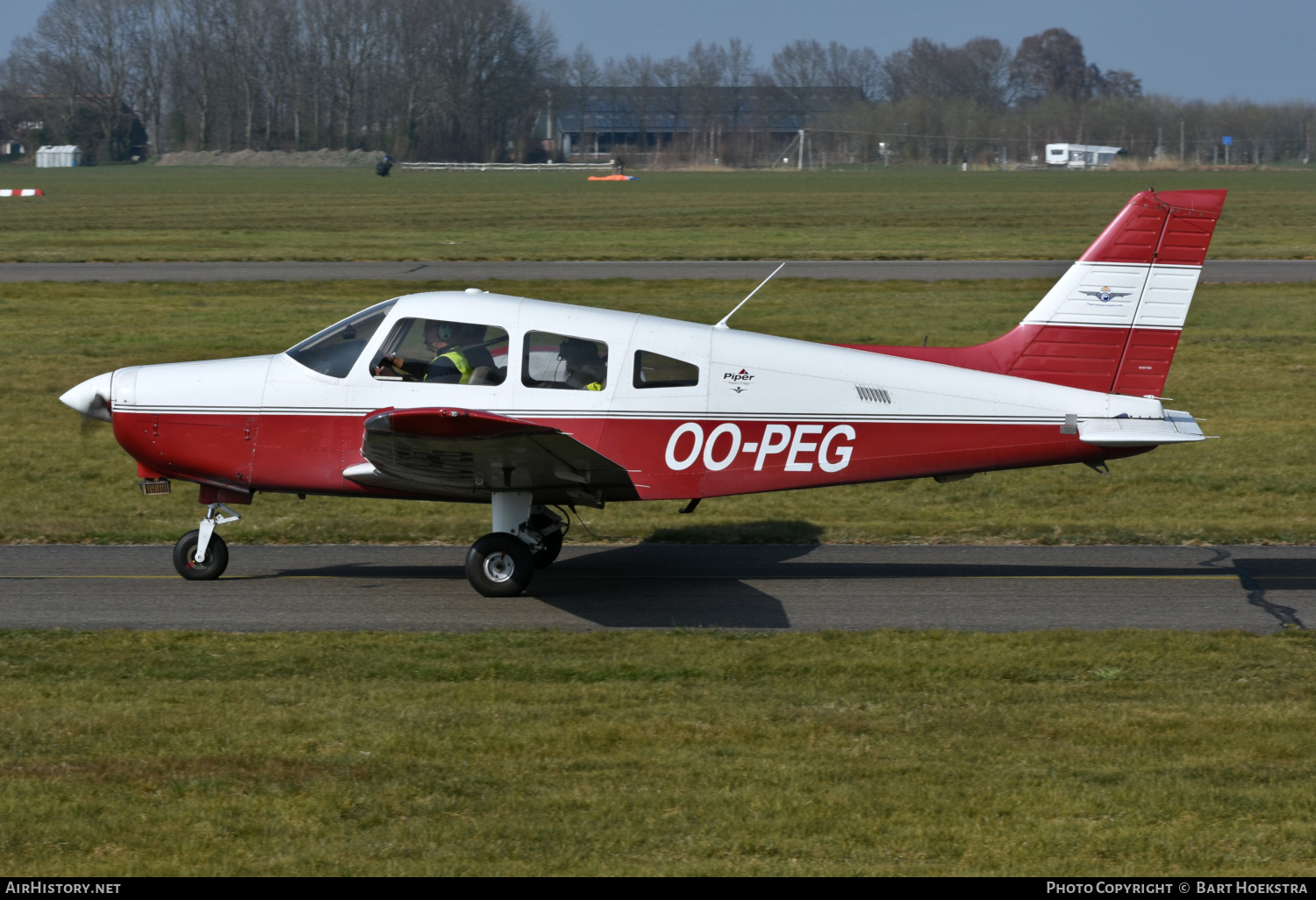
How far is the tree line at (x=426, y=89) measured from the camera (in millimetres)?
151000

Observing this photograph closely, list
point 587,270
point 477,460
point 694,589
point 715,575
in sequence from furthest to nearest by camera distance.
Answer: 1. point 587,270
2. point 715,575
3. point 694,589
4. point 477,460

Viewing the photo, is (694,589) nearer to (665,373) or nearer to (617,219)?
(665,373)

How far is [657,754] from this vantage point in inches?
255

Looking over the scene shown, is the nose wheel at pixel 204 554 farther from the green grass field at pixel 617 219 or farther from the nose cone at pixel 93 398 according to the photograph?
the green grass field at pixel 617 219

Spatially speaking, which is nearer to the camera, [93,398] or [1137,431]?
[1137,431]

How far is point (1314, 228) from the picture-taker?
139 ft

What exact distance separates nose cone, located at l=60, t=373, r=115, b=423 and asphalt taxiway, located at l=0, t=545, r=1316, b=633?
1.40m

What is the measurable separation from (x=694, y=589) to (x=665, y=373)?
182 cm

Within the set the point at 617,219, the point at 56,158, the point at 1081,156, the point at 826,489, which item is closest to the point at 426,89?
the point at 56,158

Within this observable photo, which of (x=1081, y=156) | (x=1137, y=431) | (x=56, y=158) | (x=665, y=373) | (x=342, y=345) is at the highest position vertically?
(x=1081, y=156)

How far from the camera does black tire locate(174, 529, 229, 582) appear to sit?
1029cm

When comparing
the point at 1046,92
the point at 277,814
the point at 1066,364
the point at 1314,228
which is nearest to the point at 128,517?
the point at 277,814

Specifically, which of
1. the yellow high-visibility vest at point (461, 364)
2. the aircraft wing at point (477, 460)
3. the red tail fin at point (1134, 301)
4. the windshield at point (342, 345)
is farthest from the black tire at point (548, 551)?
the red tail fin at point (1134, 301)

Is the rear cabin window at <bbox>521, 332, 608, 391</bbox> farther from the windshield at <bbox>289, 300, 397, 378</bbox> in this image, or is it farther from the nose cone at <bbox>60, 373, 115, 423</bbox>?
the nose cone at <bbox>60, 373, 115, 423</bbox>
